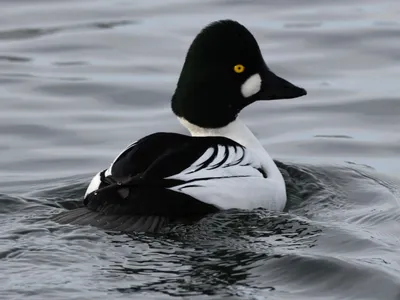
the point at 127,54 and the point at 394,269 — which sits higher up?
the point at 127,54

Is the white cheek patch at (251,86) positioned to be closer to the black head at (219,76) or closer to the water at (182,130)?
the black head at (219,76)

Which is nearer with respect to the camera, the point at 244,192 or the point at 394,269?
the point at 394,269

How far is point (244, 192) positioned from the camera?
26.9 ft

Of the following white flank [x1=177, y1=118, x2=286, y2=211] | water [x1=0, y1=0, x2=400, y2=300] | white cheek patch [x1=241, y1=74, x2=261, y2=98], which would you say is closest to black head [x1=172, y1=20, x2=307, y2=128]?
white cheek patch [x1=241, y1=74, x2=261, y2=98]

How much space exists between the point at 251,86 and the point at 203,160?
42.2 inches

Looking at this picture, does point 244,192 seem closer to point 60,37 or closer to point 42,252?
point 42,252

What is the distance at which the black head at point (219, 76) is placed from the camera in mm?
8680

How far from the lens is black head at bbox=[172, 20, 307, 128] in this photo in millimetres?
8680

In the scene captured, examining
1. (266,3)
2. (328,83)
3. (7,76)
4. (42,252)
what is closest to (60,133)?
(7,76)

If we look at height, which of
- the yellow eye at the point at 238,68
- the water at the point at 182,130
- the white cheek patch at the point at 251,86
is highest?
the yellow eye at the point at 238,68

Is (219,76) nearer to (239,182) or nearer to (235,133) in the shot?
(235,133)

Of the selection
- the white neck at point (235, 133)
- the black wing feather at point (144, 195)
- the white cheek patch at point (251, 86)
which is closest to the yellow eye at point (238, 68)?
the white cheek patch at point (251, 86)

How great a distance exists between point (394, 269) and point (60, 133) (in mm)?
4941

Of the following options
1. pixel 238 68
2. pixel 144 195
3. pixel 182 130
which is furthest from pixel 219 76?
pixel 182 130
